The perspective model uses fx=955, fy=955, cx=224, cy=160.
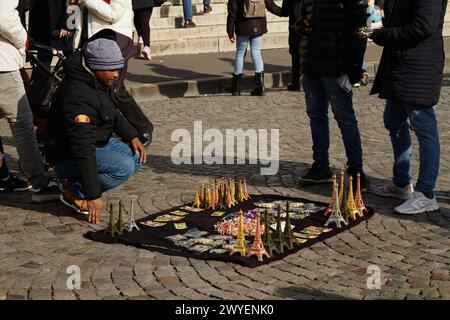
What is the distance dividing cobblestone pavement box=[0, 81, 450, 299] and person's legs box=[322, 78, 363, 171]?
363 mm

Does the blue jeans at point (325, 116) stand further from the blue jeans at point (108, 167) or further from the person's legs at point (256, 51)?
the person's legs at point (256, 51)

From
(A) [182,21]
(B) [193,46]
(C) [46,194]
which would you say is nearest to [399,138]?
(C) [46,194]

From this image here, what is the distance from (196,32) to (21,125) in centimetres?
1000

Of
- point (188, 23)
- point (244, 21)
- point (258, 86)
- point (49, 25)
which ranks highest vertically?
point (49, 25)

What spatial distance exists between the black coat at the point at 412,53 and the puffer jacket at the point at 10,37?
2654mm

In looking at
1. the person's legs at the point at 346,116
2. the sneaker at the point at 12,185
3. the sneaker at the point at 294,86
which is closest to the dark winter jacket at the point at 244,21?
the sneaker at the point at 294,86

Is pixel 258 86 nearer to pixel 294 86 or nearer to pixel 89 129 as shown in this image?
pixel 294 86

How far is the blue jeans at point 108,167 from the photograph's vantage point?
22.4ft

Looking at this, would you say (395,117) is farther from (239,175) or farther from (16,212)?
(16,212)

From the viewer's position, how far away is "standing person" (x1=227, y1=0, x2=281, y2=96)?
12.6 meters

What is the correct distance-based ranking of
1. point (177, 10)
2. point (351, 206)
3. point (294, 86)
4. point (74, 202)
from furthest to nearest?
point (177, 10) → point (294, 86) → point (74, 202) → point (351, 206)

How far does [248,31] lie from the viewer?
12.6m

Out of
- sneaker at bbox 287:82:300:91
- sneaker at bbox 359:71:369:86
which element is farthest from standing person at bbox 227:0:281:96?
sneaker at bbox 359:71:369:86

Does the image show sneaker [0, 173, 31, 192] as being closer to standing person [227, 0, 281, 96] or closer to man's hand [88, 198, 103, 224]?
man's hand [88, 198, 103, 224]
